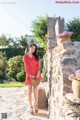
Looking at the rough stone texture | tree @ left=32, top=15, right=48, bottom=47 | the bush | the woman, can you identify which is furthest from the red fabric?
tree @ left=32, top=15, right=48, bottom=47

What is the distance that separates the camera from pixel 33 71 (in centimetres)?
545

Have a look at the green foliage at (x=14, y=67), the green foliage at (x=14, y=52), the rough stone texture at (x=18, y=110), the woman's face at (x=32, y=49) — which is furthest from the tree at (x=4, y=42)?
the woman's face at (x=32, y=49)

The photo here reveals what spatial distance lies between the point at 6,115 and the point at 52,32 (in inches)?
125

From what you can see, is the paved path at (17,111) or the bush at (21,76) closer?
the paved path at (17,111)

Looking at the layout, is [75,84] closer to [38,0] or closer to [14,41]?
[38,0]

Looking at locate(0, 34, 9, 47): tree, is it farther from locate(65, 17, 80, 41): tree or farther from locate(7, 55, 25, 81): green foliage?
locate(65, 17, 80, 41): tree

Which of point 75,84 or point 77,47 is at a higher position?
point 77,47

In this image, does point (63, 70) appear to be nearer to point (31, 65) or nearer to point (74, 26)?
point (31, 65)

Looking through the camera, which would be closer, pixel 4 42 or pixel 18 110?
pixel 18 110

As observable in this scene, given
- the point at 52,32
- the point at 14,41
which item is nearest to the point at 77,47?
the point at 52,32

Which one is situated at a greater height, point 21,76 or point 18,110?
point 18,110

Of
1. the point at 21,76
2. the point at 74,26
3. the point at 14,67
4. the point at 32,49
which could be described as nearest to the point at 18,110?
the point at 32,49

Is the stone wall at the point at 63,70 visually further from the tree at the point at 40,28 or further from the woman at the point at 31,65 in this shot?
the tree at the point at 40,28

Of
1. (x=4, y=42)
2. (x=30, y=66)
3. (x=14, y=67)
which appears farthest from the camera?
(x=4, y=42)
